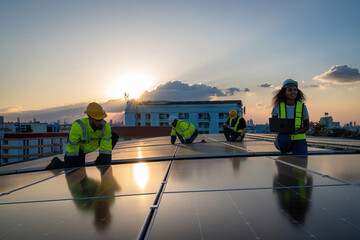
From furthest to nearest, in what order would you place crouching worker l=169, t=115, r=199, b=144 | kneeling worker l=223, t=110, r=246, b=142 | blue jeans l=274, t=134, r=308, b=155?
kneeling worker l=223, t=110, r=246, b=142 < crouching worker l=169, t=115, r=199, b=144 < blue jeans l=274, t=134, r=308, b=155

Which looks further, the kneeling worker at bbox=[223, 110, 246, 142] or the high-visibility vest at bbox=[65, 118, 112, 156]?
the kneeling worker at bbox=[223, 110, 246, 142]

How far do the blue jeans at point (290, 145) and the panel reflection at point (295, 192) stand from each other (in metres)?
1.58

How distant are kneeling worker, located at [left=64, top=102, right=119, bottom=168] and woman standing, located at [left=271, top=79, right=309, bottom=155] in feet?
11.1

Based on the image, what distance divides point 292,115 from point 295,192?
9.74 ft

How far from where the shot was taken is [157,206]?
6.04 ft

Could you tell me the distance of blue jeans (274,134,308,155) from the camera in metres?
4.62

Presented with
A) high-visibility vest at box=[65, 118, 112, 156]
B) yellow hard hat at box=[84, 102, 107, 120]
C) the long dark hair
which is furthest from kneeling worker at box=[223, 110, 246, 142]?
yellow hard hat at box=[84, 102, 107, 120]

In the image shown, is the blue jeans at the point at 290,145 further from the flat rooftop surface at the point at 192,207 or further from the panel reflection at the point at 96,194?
the panel reflection at the point at 96,194

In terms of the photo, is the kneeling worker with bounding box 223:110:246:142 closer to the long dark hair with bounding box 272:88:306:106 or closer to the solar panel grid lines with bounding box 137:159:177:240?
the long dark hair with bounding box 272:88:306:106

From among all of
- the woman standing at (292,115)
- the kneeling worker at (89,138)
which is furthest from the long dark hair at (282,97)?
the kneeling worker at (89,138)

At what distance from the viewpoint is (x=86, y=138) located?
468 cm

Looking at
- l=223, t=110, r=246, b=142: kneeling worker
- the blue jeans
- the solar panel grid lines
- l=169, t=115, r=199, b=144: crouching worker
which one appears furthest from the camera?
l=223, t=110, r=246, b=142: kneeling worker

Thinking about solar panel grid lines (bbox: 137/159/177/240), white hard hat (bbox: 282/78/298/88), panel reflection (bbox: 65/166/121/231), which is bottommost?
panel reflection (bbox: 65/166/121/231)

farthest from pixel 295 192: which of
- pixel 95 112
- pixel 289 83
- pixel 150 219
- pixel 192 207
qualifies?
pixel 95 112
